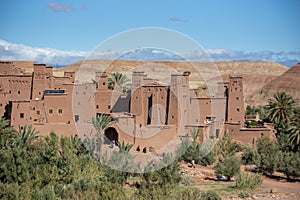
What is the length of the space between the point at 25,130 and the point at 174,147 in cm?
871

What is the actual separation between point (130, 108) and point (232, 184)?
9955mm

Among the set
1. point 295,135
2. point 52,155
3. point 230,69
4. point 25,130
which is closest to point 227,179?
point 295,135

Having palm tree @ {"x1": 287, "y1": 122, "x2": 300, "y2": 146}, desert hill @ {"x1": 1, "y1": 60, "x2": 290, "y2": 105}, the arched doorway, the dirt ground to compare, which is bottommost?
the dirt ground

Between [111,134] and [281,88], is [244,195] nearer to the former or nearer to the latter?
[111,134]

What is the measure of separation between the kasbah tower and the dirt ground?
3.25 metres

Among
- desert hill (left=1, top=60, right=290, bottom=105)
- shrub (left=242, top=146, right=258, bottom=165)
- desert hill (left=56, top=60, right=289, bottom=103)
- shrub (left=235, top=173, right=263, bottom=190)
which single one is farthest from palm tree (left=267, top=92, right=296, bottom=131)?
desert hill (left=56, top=60, right=289, bottom=103)

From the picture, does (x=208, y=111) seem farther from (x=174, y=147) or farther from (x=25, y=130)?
(x=25, y=130)

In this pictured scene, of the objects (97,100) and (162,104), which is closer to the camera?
(162,104)

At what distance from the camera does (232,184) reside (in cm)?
2169

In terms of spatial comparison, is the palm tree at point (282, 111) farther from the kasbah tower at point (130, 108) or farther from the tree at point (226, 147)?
the tree at point (226, 147)

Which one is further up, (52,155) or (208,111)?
(208,111)

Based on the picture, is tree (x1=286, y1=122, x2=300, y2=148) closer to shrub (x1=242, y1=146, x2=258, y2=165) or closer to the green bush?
shrub (x1=242, y1=146, x2=258, y2=165)

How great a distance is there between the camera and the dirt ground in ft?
63.5

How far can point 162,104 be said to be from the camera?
2838 cm
